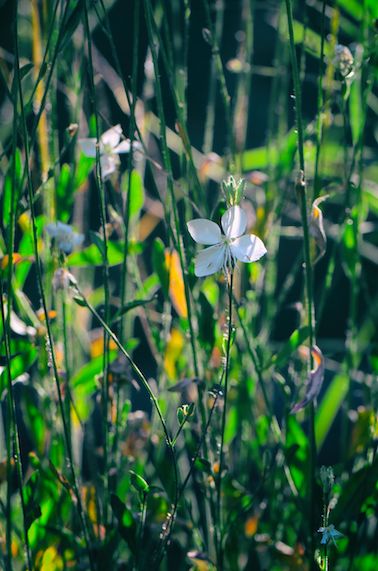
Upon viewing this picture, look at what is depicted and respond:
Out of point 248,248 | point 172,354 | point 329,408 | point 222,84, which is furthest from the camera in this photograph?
point 329,408

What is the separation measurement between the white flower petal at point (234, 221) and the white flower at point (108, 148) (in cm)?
20

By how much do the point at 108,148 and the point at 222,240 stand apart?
0.79ft

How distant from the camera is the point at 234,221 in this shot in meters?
0.51

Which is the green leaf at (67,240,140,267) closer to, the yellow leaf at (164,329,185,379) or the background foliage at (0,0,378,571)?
the background foliage at (0,0,378,571)

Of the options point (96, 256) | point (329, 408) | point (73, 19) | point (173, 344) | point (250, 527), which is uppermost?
point (73, 19)

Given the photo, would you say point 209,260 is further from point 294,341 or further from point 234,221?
point 294,341

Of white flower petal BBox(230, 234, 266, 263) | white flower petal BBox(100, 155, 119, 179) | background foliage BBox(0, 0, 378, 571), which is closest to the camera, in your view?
white flower petal BBox(230, 234, 266, 263)

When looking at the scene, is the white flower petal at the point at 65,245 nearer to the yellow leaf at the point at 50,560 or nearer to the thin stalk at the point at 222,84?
the thin stalk at the point at 222,84

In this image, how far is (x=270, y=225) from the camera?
819 millimetres

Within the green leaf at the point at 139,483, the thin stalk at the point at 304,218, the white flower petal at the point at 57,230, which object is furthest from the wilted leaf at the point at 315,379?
the white flower petal at the point at 57,230

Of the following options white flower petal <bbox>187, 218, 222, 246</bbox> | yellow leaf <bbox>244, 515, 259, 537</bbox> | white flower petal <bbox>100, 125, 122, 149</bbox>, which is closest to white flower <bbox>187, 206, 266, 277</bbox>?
white flower petal <bbox>187, 218, 222, 246</bbox>

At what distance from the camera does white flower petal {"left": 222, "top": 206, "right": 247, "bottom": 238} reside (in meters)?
0.51

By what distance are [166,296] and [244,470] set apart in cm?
26

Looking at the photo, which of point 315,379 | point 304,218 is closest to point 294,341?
point 315,379
